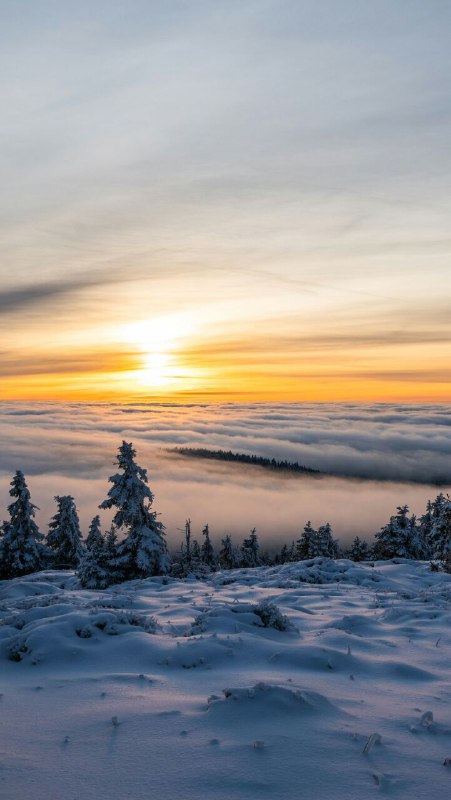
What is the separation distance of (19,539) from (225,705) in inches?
1324

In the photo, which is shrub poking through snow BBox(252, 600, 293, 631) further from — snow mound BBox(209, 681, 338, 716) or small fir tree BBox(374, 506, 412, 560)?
small fir tree BBox(374, 506, 412, 560)

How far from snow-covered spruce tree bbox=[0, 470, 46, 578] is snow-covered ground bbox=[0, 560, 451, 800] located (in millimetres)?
27990

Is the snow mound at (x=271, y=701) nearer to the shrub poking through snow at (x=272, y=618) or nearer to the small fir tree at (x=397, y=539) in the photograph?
the shrub poking through snow at (x=272, y=618)

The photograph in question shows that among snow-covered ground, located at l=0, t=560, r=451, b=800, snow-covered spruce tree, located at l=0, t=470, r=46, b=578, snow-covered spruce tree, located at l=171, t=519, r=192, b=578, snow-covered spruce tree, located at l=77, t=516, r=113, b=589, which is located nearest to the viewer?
snow-covered ground, located at l=0, t=560, r=451, b=800

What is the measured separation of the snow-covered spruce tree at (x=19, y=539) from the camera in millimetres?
34219

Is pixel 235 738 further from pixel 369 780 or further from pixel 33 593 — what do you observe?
pixel 33 593

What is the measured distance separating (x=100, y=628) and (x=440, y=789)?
5604 millimetres

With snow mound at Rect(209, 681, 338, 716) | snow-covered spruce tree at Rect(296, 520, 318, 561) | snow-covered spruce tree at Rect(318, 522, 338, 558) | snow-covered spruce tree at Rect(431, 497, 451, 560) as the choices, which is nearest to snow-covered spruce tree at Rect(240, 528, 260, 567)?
snow-covered spruce tree at Rect(318, 522, 338, 558)

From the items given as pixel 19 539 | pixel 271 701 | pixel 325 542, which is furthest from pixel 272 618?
pixel 325 542

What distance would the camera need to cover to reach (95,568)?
21406mm

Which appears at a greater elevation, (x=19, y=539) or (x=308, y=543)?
(x=19, y=539)

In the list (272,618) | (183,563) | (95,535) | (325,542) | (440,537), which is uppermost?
(272,618)

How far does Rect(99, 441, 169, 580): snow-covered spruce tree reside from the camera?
78.7 ft

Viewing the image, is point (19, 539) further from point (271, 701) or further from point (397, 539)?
point (271, 701)
